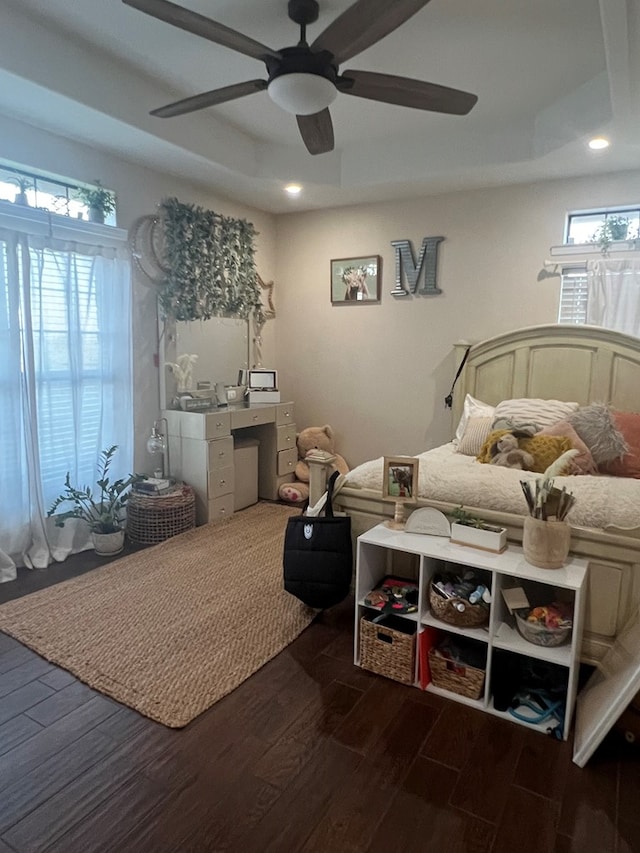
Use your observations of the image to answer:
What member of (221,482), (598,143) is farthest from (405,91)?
(221,482)

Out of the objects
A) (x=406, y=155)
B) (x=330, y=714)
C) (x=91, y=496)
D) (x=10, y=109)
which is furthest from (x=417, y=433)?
(x=10, y=109)

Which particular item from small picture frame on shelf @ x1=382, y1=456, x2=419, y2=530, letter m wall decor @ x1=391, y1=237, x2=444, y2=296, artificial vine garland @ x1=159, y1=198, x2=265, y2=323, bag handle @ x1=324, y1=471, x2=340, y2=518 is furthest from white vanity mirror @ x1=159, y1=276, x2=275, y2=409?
small picture frame on shelf @ x1=382, y1=456, x2=419, y2=530

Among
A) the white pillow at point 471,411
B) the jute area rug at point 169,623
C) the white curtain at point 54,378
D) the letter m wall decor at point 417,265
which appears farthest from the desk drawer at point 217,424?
the letter m wall decor at point 417,265

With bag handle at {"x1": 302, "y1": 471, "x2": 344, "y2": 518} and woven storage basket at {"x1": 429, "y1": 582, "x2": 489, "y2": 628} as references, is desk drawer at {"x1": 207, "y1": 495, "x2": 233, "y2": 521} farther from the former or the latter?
→ woven storage basket at {"x1": 429, "y1": 582, "x2": 489, "y2": 628}

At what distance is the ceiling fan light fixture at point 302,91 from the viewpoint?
2.05 m

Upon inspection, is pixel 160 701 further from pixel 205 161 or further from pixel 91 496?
pixel 205 161

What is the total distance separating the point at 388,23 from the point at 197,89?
1.73 m

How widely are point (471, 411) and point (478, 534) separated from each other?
177 cm

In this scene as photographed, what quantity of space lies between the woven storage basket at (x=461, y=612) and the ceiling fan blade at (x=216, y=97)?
2204 mm

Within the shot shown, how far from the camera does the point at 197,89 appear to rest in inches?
123

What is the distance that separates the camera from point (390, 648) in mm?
2145

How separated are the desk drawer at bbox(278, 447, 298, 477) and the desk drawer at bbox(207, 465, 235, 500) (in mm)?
584

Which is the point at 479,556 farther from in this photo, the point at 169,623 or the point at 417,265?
the point at 417,265

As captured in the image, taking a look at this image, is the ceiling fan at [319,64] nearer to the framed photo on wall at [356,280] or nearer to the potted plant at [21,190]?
the potted plant at [21,190]
